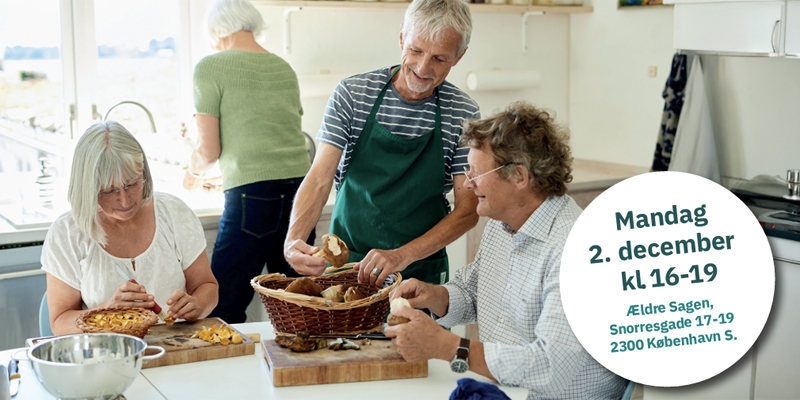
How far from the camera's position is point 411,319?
4.62 ft

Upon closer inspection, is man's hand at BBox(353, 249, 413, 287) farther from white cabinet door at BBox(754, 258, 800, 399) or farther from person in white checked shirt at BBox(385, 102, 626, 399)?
white cabinet door at BBox(754, 258, 800, 399)

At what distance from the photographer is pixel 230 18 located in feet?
8.70

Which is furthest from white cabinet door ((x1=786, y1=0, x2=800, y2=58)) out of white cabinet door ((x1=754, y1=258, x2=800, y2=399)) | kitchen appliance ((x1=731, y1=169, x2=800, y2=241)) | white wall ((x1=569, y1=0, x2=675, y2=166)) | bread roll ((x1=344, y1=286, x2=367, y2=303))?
bread roll ((x1=344, y1=286, x2=367, y2=303))

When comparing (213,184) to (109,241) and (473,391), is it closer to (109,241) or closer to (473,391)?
(109,241)

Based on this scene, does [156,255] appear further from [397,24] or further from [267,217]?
[397,24]

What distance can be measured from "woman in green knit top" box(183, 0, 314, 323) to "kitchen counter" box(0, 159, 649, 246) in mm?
219

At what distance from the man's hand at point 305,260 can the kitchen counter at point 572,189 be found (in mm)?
1174

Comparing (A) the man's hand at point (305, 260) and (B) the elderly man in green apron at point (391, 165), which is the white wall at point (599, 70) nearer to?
(B) the elderly man in green apron at point (391, 165)

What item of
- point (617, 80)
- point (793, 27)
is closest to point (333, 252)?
point (793, 27)

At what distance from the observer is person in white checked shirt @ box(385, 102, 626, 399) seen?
1.41 m

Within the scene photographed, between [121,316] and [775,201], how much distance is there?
2.51m

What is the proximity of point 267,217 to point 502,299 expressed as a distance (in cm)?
124

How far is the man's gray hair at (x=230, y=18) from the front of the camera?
2654 millimetres

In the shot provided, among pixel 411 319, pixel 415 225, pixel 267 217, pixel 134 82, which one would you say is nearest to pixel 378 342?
pixel 411 319
